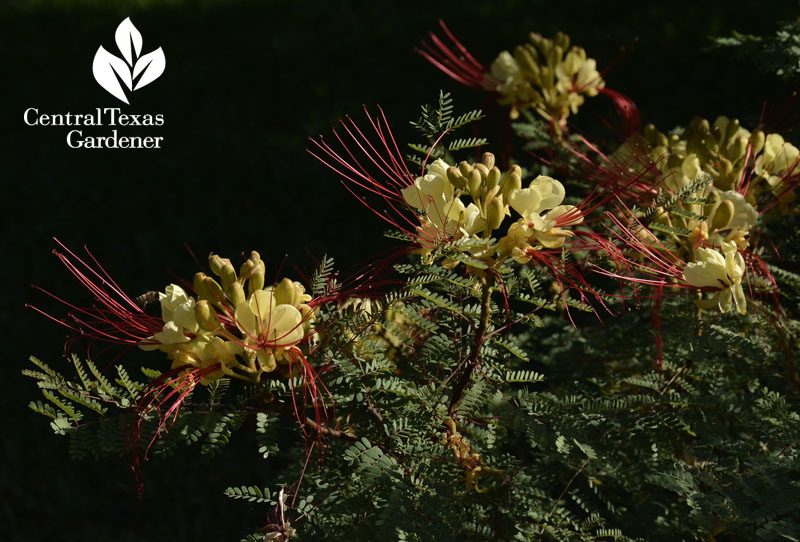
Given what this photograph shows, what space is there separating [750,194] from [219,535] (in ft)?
8.17

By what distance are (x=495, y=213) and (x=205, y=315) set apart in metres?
0.56

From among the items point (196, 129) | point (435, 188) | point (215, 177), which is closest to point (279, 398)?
point (435, 188)

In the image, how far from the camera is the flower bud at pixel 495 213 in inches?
59.8

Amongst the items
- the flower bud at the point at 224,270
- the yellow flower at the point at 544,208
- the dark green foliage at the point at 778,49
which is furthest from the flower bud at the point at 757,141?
the flower bud at the point at 224,270

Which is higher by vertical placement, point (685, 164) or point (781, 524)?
point (685, 164)

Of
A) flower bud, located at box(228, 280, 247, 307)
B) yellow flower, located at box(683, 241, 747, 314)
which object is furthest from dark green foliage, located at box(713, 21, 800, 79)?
flower bud, located at box(228, 280, 247, 307)

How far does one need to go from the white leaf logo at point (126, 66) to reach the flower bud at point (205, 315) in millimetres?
3552

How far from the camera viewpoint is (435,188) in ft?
5.15

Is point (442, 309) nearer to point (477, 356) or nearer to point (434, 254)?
point (477, 356)

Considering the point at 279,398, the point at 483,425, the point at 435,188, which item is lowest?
the point at 483,425

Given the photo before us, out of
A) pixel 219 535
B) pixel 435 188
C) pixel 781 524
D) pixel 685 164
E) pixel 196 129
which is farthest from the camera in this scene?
pixel 196 129

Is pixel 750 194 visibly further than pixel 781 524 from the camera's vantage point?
Yes

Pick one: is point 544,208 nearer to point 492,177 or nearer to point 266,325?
point 492,177

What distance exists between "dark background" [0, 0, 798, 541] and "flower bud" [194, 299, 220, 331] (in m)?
2.11
